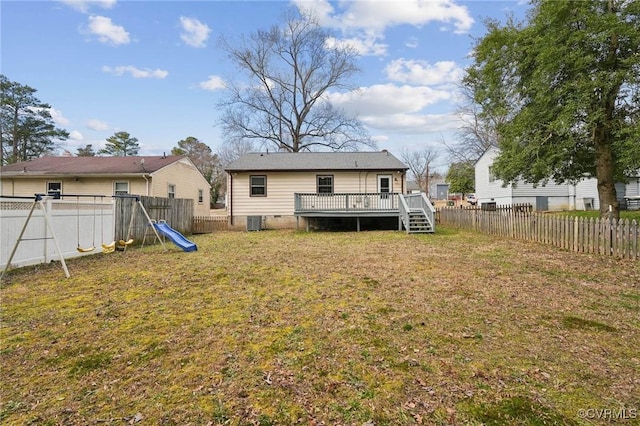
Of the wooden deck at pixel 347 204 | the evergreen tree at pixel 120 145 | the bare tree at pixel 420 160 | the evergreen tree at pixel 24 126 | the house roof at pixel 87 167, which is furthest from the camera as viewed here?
the bare tree at pixel 420 160

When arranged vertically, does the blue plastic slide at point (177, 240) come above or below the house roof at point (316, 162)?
below

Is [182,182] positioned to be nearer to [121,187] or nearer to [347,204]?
[121,187]

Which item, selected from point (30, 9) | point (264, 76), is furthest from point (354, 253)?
point (264, 76)

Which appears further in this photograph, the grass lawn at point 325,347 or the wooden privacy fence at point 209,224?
the wooden privacy fence at point 209,224

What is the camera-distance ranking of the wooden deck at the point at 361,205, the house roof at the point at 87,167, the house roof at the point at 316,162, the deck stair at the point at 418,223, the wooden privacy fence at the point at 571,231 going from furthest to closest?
the house roof at the point at 316,162, the house roof at the point at 87,167, the wooden deck at the point at 361,205, the deck stair at the point at 418,223, the wooden privacy fence at the point at 571,231

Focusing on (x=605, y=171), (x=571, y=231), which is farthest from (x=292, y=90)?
(x=571, y=231)

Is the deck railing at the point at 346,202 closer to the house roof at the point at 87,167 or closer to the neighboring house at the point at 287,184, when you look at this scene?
the neighboring house at the point at 287,184

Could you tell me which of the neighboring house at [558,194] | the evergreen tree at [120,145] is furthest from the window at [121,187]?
the evergreen tree at [120,145]

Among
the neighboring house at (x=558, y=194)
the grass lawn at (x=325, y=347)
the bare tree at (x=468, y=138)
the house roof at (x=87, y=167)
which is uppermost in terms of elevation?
the bare tree at (x=468, y=138)

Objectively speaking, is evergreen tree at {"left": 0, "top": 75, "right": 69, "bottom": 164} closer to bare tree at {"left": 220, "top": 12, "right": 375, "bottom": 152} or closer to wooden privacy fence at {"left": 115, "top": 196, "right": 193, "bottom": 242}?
bare tree at {"left": 220, "top": 12, "right": 375, "bottom": 152}

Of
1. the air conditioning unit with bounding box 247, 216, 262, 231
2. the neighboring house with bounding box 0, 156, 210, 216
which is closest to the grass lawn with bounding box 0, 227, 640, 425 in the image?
the air conditioning unit with bounding box 247, 216, 262, 231

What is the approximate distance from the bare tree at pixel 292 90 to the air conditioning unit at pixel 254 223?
50.9ft

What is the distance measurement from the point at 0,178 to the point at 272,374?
21897 mm

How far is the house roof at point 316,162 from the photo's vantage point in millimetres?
16688
